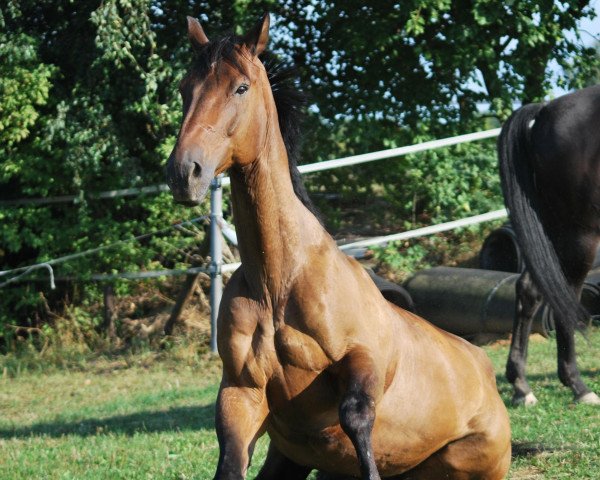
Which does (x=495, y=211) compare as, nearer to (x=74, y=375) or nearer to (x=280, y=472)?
(x=74, y=375)

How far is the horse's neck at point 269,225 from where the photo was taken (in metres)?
3.56

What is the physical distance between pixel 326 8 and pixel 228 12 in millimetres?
1171

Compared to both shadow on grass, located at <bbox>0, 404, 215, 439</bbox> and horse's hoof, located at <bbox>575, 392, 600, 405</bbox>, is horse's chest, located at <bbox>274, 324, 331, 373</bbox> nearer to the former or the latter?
shadow on grass, located at <bbox>0, 404, 215, 439</bbox>

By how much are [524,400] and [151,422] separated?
8.49ft

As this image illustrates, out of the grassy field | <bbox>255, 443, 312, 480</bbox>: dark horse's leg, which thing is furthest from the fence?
<bbox>255, 443, 312, 480</bbox>: dark horse's leg

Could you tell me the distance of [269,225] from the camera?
3.59 meters

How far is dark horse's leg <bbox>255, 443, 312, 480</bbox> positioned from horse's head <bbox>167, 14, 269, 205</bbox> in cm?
145

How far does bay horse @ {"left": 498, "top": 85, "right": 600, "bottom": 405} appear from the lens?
22.4ft

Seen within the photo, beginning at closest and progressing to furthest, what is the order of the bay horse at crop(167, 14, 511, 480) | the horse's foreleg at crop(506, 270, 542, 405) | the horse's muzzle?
the horse's muzzle → the bay horse at crop(167, 14, 511, 480) → the horse's foreleg at crop(506, 270, 542, 405)

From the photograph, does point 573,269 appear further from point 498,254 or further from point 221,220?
point 498,254

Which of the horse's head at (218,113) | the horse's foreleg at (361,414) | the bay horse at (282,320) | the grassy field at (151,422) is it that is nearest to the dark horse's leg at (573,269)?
the grassy field at (151,422)

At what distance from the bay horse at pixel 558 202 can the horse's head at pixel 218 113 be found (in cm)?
377

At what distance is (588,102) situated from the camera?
704 centimetres

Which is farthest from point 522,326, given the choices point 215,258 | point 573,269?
point 215,258
